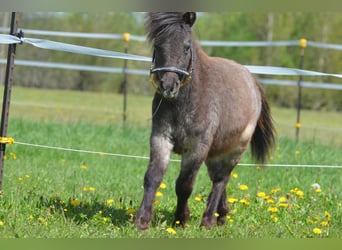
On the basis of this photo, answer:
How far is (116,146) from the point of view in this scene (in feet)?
32.1

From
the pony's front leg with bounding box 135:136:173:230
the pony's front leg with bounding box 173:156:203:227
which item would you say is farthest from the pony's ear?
the pony's front leg with bounding box 173:156:203:227

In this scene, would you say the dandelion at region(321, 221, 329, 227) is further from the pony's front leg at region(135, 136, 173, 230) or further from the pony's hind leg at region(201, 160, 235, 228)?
the pony's front leg at region(135, 136, 173, 230)

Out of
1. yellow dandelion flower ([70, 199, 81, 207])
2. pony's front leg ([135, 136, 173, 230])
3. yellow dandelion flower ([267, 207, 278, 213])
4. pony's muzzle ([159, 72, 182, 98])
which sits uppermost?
pony's muzzle ([159, 72, 182, 98])

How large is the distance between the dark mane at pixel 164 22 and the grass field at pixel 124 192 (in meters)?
1.49

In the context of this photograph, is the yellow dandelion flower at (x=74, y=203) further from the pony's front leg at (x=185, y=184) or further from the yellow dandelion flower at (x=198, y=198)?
the yellow dandelion flower at (x=198, y=198)

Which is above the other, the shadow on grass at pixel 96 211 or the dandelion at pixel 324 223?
the dandelion at pixel 324 223

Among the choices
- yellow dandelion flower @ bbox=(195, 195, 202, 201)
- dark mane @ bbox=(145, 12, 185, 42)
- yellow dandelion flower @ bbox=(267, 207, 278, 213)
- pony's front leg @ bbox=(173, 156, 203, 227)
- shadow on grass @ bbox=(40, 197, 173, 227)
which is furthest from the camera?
yellow dandelion flower @ bbox=(195, 195, 202, 201)

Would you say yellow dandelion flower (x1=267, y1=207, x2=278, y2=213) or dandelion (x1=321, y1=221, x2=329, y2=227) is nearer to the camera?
dandelion (x1=321, y1=221, x2=329, y2=227)

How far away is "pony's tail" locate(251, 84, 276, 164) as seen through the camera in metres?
7.02

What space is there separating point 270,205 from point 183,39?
2.10 meters

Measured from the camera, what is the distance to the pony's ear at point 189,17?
5430 mm

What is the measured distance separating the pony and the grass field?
0.31 m

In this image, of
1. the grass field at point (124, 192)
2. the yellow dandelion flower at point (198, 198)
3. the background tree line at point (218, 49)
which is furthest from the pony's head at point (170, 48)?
the background tree line at point (218, 49)

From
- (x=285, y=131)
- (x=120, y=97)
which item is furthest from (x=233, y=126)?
(x=120, y=97)
